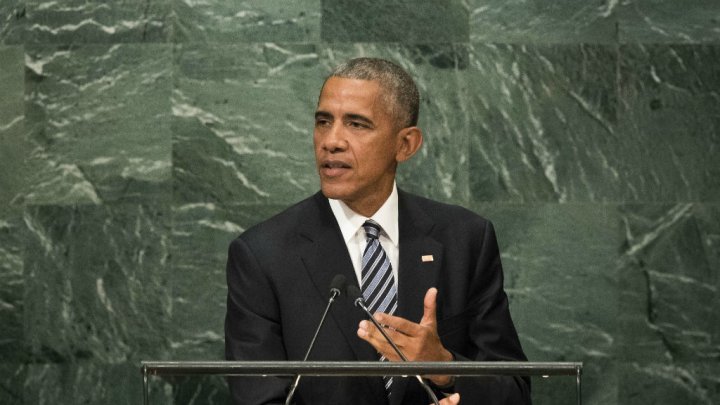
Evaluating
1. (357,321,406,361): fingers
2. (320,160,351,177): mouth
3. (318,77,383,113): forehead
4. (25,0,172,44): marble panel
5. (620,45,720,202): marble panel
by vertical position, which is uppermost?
(25,0,172,44): marble panel

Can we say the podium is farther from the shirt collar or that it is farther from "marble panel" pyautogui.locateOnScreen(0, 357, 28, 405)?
"marble panel" pyautogui.locateOnScreen(0, 357, 28, 405)

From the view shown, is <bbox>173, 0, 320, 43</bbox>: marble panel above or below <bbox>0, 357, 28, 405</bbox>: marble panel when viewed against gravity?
above

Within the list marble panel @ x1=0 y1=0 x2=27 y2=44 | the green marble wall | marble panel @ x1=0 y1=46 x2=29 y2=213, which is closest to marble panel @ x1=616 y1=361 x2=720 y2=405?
the green marble wall

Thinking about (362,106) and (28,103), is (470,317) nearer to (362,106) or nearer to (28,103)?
(362,106)

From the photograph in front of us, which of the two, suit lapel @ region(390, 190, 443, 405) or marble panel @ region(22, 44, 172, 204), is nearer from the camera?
suit lapel @ region(390, 190, 443, 405)

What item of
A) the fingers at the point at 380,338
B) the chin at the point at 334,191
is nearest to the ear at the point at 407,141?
the chin at the point at 334,191

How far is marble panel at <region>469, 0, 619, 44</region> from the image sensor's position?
5.34m

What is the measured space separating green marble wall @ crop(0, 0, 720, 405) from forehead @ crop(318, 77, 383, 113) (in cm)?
157

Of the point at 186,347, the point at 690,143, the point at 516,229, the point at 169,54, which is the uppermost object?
the point at 169,54

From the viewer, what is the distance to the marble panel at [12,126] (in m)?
5.33

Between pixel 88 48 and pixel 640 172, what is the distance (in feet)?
7.95

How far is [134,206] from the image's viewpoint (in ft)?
17.6

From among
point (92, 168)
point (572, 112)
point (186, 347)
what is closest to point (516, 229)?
point (572, 112)

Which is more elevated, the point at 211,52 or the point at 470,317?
the point at 211,52
